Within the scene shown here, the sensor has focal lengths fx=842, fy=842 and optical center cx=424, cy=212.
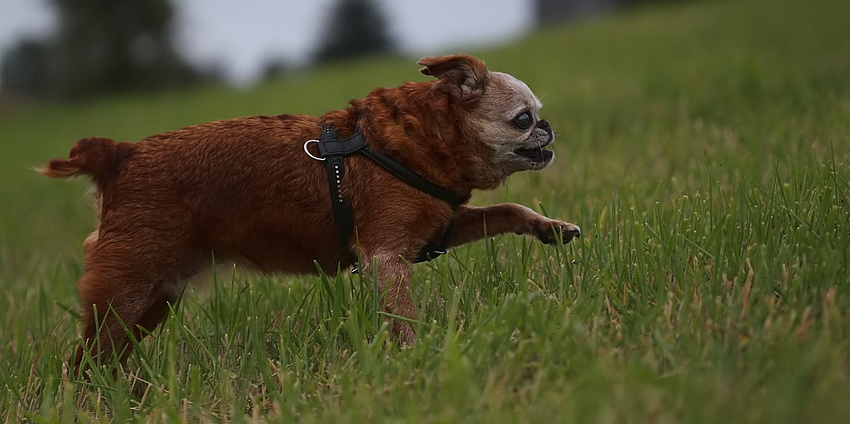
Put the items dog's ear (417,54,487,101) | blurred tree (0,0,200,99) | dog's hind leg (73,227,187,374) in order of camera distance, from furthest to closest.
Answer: blurred tree (0,0,200,99)
dog's ear (417,54,487,101)
dog's hind leg (73,227,187,374)

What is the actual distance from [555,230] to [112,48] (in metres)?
38.3

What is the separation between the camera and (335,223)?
11.5 feet

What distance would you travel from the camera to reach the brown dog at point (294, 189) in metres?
3.40

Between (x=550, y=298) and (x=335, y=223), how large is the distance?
0.98 metres

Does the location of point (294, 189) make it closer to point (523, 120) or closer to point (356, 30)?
point (523, 120)

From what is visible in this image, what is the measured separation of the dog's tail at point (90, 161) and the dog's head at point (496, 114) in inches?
53.9

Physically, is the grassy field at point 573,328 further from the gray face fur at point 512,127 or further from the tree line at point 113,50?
the tree line at point 113,50

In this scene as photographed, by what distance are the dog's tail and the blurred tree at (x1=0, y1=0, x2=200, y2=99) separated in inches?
1440

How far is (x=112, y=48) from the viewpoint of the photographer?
38156 mm

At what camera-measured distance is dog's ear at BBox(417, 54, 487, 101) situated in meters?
3.54

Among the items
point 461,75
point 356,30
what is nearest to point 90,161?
point 461,75

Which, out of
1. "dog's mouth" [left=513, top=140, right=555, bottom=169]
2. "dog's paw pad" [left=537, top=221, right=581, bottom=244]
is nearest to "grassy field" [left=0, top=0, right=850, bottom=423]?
"dog's paw pad" [left=537, top=221, right=581, bottom=244]

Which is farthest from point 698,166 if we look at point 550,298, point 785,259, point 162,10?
point 162,10

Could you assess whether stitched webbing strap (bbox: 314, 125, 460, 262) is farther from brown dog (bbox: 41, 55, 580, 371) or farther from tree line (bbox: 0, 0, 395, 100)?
tree line (bbox: 0, 0, 395, 100)
